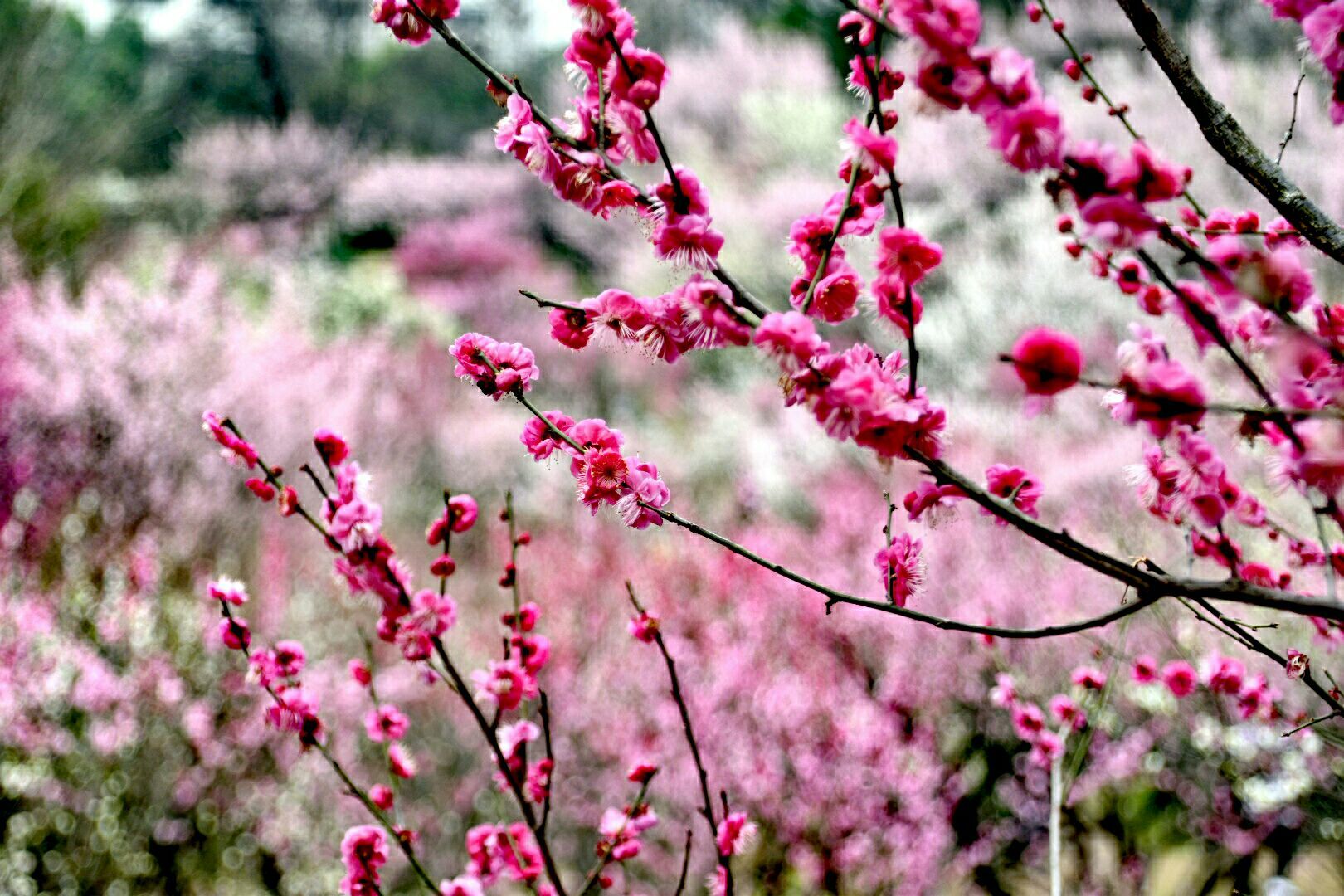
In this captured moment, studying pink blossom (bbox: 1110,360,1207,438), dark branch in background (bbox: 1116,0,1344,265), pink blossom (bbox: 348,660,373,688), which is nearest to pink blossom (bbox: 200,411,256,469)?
pink blossom (bbox: 348,660,373,688)

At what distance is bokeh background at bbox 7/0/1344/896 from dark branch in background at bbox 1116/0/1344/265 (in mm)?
319

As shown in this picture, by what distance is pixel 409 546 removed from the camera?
7230 millimetres

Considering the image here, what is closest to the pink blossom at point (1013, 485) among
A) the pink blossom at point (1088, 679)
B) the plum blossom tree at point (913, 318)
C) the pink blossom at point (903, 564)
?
the plum blossom tree at point (913, 318)

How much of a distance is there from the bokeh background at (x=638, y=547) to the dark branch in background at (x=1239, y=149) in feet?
1.05

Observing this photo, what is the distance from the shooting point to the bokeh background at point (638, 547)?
3434mm

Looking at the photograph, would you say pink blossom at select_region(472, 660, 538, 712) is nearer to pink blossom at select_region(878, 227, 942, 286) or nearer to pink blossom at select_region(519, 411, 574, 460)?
pink blossom at select_region(519, 411, 574, 460)

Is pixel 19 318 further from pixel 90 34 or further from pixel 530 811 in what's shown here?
pixel 90 34

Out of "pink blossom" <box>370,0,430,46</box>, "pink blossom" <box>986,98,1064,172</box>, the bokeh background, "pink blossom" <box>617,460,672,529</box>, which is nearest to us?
"pink blossom" <box>986,98,1064,172</box>

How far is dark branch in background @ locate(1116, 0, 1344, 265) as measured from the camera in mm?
917

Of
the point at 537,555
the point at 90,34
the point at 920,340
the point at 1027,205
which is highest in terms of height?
the point at 90,34

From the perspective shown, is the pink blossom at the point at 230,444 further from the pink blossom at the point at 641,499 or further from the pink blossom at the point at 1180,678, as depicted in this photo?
the pink blossom at the point at 1180,678

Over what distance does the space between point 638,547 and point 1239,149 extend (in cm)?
508

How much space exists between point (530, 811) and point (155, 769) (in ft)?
10.6

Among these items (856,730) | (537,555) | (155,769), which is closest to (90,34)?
(537,555)
